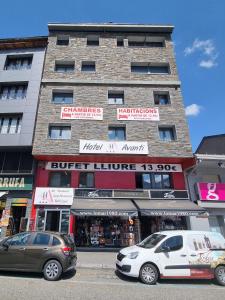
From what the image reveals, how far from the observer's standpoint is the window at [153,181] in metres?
17.8

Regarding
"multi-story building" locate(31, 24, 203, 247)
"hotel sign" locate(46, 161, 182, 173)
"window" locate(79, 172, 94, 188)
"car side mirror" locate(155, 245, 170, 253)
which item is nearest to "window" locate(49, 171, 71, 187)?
"multi-story building" locate(31, 24, 203, 247)

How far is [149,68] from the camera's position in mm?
22125

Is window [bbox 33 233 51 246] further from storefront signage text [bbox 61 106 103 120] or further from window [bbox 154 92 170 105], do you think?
window [bbox 154 92 170 105]

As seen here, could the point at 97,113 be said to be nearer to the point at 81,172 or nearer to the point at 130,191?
the point at 81,172

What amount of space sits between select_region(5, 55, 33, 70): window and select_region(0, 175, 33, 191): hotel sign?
11.4 m

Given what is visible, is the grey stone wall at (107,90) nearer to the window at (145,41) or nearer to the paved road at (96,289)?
the window at (145,41)

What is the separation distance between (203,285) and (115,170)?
10535 mm

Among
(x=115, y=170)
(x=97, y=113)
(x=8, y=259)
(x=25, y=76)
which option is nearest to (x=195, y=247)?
(x=8, y=259)

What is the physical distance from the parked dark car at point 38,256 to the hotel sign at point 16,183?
8.86m

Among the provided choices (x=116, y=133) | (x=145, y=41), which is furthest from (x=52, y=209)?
(x=145, y=41)

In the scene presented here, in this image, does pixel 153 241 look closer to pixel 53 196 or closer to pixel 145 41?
pixel 53 196

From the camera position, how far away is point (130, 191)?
17.2m

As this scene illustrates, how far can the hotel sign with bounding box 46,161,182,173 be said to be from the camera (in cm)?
1781

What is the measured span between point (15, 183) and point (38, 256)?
34.0ft
